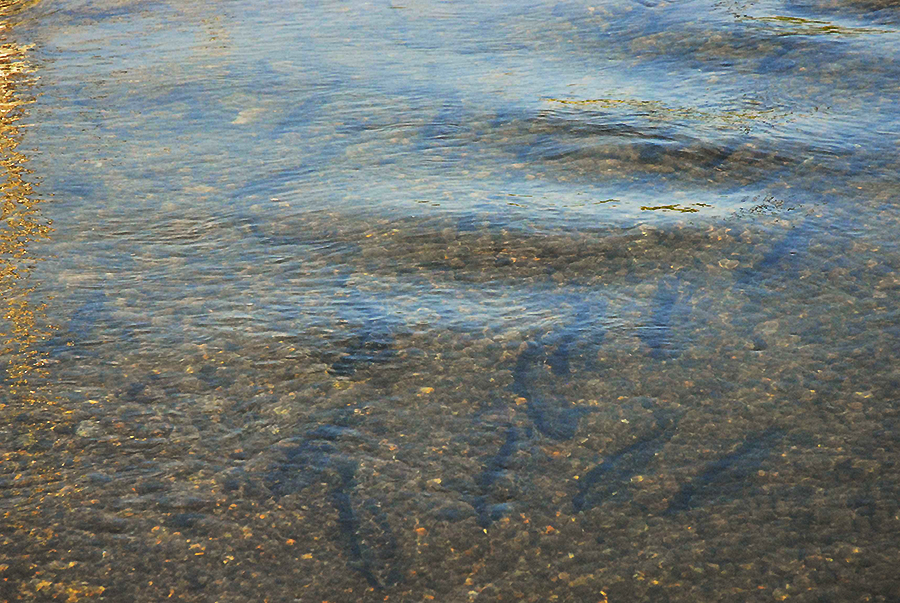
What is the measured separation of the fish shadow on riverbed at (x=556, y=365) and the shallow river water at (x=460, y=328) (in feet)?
0.05

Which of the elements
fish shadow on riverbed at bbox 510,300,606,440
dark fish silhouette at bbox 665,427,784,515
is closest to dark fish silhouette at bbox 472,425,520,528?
fish shadow on riverbed at bbox 510,300,606,440

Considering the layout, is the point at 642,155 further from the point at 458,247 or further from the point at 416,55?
the point at 416,55

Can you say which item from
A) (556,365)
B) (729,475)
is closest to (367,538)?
(556,365)

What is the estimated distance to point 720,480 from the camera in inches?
93.4

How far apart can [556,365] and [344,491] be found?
90 centimetres

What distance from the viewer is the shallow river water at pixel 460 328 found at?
86.9 inches

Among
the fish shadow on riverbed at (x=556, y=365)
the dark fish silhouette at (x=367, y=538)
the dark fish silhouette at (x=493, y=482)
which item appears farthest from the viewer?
the fish shadow on riverbed at (x=556, y=365)

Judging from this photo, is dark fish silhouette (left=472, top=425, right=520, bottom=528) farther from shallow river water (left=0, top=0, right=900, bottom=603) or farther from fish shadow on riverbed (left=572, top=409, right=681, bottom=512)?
fish shadow on riverbed (left=572, top=409, right=681, bottom=512)

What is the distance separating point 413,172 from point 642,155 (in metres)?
1.20

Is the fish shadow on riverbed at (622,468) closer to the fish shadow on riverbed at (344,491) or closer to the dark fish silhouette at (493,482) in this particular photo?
the dark fish silhouette at (493,482)

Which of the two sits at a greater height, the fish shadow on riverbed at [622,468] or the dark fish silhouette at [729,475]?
the fish shadow on riverbed at [622,468]

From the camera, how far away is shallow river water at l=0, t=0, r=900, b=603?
221 cm

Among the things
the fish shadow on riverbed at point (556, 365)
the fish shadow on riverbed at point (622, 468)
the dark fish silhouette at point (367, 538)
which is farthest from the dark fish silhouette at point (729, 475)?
the dark fish silhouette at point (367, 538)

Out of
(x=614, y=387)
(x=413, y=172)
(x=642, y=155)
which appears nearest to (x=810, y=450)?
(x=614, y=387)
